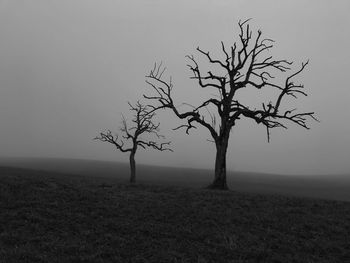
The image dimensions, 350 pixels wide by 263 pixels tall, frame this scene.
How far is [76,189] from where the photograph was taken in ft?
84.6

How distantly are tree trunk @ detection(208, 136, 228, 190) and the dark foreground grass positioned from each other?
10.1 m

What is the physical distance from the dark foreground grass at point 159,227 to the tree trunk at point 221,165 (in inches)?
398

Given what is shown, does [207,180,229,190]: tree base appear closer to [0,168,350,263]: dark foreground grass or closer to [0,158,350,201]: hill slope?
[0,168,350,263]: dark foreground grass

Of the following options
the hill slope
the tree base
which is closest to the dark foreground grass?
the tree base

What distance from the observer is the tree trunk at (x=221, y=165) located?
37.2 metres

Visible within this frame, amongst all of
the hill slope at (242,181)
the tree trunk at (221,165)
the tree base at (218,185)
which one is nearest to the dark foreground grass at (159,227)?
the tree base at (218,185)

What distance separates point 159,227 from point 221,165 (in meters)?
19.6

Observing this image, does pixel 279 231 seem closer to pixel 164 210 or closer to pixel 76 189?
pixel 164 210

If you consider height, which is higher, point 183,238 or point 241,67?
point 241,67

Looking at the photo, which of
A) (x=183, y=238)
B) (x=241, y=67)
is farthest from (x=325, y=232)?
(x=241, y=67)

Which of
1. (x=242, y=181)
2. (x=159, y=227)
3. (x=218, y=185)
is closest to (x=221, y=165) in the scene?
(x=218, y=185)

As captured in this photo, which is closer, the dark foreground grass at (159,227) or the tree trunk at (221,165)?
the dark foreground grass at (159,227)

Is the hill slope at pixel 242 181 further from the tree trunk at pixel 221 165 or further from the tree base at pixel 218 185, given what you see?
the tree base at pixel 218 185

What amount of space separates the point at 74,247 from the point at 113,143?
153 feet
